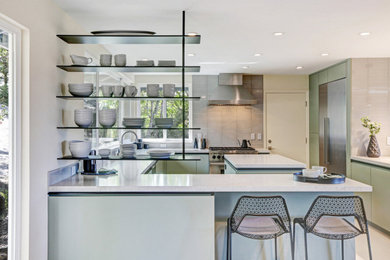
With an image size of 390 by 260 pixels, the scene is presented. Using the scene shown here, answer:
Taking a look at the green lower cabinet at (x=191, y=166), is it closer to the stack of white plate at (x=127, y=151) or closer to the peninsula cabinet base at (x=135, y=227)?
the stack of white plate at (x=127, y=151)

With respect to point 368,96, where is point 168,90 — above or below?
below

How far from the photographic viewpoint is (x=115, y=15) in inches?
106

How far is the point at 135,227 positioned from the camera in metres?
2.30

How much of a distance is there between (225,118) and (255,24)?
10.2 ft

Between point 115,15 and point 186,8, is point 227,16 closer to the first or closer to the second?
point 186,8

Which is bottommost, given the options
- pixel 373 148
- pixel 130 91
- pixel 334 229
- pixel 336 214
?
pixel 334 229

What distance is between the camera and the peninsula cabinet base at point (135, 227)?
229cm

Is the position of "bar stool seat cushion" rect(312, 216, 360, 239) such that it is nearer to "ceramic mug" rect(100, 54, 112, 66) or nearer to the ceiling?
the ceiling

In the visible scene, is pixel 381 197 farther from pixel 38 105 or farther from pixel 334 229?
pixel 38 105

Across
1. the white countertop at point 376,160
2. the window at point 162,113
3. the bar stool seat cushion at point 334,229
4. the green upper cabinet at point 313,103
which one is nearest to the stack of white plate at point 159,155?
the bar stool seat cushion at point 334,229

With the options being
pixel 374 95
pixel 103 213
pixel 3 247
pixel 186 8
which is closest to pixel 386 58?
pixel 374 95

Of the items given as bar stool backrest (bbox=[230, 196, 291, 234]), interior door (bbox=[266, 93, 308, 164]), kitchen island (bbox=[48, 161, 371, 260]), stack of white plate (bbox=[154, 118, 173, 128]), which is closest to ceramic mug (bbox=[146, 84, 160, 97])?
stack of white plate (bbox=[154, 118, 173, 128])

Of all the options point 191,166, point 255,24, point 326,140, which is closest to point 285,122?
point 326,140

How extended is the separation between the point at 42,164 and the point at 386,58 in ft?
15.4
